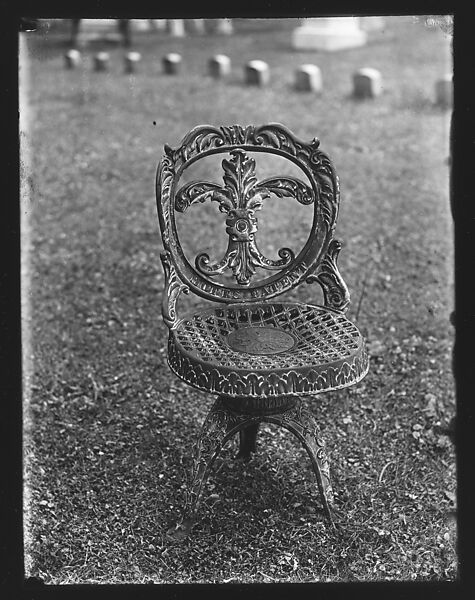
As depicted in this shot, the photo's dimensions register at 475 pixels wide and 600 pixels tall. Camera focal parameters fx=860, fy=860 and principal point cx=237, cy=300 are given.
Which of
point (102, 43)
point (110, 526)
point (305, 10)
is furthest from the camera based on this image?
point (102, 43)

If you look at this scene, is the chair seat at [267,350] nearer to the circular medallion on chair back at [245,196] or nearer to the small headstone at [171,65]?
the circular medallion on chair back at [245,196]

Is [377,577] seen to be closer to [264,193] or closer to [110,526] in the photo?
[110,526]

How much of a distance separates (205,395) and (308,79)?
676cm

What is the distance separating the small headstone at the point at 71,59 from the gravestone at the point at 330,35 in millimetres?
3168

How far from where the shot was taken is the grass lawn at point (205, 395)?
11.7ft

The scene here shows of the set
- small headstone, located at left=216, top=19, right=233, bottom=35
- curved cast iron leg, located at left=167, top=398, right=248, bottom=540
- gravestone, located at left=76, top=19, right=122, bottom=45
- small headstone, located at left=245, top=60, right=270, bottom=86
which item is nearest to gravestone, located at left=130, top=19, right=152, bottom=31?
gravestone, located at left=76, top=19, right=122, bottom=45

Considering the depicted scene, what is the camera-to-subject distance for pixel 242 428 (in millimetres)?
3492

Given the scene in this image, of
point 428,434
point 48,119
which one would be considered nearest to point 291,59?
point 48,119

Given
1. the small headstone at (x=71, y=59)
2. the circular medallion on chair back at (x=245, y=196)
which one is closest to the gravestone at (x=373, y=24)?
the small headstone at (x=71, y=59)

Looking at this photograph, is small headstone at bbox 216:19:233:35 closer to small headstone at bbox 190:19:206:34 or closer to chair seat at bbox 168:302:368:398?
small headstone at bbox 190:19:206:34

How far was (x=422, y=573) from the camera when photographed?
11.4ft

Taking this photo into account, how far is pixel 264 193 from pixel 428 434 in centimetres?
153

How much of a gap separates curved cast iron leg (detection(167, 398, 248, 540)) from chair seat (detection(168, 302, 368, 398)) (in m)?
0.25

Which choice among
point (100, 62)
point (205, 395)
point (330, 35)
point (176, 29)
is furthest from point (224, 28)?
point (205, 395)
